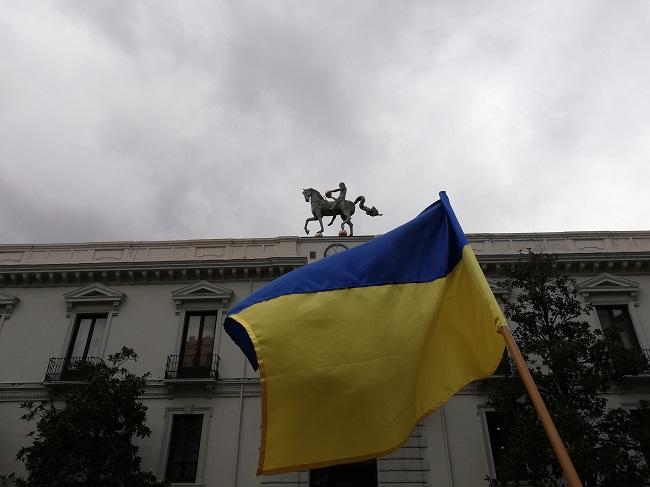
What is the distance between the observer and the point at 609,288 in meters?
19.4

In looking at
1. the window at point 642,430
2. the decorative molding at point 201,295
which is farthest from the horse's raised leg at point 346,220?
the window at point 642,430

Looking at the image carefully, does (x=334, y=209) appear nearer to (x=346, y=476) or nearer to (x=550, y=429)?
(x=346, y=476)

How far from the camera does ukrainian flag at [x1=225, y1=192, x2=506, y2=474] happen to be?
5648 millimetres

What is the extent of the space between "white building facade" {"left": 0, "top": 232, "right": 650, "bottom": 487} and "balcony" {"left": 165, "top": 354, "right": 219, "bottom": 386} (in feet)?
0.16

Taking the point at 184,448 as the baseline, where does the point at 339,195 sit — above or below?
above

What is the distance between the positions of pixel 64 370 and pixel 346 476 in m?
10.1

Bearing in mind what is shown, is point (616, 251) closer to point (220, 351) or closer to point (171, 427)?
point (220, 351)

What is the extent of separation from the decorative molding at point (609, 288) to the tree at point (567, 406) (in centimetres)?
418

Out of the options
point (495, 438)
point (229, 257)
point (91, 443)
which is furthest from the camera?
point (229, 257)

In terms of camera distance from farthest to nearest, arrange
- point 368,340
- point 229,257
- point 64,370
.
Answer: point 229,257 < point 64,370 < point 368,340

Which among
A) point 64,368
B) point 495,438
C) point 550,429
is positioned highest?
point 64,368

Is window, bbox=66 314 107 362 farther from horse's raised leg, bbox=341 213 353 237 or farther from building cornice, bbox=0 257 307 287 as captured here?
horse's raised leg, bbox=341 213 353 237

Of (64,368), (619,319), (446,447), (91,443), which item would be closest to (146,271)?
(64,368)

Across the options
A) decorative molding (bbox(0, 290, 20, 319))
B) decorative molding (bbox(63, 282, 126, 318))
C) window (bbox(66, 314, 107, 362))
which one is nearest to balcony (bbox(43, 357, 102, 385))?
window (bbox(66, 314, 107, 362))
